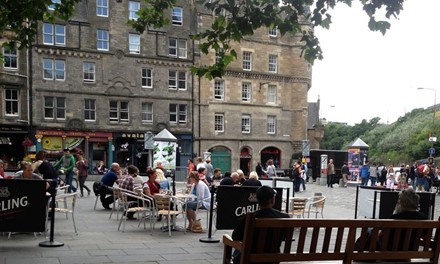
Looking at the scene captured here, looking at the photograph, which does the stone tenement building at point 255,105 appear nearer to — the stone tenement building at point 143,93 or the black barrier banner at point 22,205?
the stone tenement building at point 143,93

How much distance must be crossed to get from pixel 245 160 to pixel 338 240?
38.9 m

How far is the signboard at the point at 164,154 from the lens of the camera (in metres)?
24.5

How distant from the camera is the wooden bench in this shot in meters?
4.29

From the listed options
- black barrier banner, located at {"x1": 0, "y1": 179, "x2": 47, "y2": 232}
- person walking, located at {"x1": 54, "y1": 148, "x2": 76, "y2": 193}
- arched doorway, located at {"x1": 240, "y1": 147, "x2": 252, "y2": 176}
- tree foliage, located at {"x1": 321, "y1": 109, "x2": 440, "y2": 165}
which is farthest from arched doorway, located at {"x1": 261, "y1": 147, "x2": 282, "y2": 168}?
black barrier banner, located at {"x1": 0, "y1": 179, "x2": 47, "y2": 232}

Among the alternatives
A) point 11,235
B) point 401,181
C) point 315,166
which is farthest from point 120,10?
point 11,235

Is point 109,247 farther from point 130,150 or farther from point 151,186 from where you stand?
point 130,150

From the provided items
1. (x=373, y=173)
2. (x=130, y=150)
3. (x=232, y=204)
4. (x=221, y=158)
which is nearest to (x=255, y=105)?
(x=221, y=158)

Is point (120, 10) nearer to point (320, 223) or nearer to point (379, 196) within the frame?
point (379, 196)

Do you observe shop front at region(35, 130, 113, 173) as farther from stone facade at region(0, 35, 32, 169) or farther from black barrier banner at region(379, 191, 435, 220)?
black barrier banner at region(379, 191, 435, 220)

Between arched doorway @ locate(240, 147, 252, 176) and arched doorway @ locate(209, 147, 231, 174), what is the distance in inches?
65.2

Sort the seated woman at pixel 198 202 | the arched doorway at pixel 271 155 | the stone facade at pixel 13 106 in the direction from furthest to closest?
1. the arched doorway at pixel 271 155
2. the stone facade at pixel 13 106
3. the seated woman at pixel 198 202

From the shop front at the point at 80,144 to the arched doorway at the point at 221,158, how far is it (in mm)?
9238

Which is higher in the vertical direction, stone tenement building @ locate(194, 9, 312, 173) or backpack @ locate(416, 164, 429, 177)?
stone tenement building @ locate(194, 9, 312, 173)

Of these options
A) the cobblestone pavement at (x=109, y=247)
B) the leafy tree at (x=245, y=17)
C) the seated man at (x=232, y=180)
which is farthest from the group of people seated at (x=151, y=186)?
the leafy tree at (x=245, y=17)
